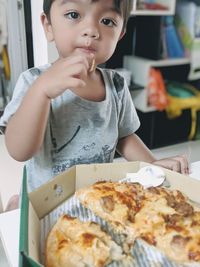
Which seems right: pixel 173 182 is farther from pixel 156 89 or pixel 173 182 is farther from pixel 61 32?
pixel 156 89

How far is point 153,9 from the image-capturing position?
1799 millimetres

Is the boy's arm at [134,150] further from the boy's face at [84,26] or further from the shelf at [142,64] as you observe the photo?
the shelf at [142,64]

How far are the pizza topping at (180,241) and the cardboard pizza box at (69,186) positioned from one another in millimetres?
122

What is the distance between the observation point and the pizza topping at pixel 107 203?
0.52 meters

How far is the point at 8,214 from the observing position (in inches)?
21.1

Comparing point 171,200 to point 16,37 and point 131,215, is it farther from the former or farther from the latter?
point 16,37

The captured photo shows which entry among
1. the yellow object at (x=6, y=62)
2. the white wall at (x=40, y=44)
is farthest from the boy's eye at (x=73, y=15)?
the yellow object at (x=6, y=62)

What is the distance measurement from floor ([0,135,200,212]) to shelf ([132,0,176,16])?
89 centimetres

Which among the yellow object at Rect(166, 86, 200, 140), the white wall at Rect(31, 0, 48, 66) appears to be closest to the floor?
the yellow object at Rect(166, 86, 200, 140)

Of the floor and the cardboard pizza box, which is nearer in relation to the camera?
the cardboard pizza box

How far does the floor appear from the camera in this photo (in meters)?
1.55

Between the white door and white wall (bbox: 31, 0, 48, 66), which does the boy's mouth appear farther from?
the white door

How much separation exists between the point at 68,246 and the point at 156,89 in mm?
1683

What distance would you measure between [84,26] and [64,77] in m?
0.13
